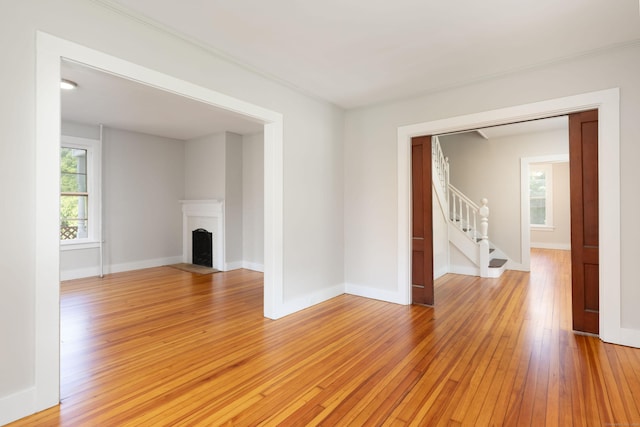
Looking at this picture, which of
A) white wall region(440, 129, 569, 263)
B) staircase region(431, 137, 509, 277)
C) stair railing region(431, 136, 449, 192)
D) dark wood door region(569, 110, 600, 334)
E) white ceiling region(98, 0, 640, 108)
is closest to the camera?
white ceiling region(98, 0, 640, 108)

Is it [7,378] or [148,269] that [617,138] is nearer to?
[7,378]

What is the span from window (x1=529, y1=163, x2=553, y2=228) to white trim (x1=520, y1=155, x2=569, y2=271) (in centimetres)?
294

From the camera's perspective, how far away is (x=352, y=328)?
3.21 meters

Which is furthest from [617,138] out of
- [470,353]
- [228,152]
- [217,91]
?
[228,152]

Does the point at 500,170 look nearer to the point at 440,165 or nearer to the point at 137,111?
the point at 440,165

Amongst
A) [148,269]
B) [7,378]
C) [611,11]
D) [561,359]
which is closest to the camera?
[7,378]

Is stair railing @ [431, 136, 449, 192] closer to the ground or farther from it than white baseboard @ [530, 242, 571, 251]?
farther from it

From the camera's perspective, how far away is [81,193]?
18.3 ft

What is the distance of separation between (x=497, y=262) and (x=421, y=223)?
3019 millimetres

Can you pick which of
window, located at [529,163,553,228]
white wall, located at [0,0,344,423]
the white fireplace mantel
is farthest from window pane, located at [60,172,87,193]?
window, located at [529,163,553,228]

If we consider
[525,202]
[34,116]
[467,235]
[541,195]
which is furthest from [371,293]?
[541,195]

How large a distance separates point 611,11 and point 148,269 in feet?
23.5

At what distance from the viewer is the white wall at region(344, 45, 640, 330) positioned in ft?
9.00

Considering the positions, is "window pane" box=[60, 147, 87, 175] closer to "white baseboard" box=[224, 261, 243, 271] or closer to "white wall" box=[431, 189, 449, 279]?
"white baseboard" box=[224, 261, 243, 271]
